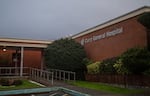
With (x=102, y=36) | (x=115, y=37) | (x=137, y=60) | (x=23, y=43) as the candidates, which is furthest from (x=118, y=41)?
(x=23, y=43)

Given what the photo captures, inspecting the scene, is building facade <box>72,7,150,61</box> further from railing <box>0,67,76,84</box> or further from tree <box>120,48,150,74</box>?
railing <box>0,67,76,84</box>

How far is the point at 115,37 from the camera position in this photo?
2147 cm

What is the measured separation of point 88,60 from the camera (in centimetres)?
2452

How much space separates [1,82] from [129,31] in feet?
33.6

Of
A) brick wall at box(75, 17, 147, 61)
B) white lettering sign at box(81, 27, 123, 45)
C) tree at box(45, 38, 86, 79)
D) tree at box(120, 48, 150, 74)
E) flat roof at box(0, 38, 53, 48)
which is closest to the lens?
tree at box(120, 48, 150, 74)

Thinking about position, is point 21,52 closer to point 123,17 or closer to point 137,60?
point 123,17

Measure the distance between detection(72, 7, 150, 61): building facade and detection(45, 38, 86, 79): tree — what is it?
4.67ft

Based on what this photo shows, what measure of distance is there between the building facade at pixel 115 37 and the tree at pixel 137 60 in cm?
204

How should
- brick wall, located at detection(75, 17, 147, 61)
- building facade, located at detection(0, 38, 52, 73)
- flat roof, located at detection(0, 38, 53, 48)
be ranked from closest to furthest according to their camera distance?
1. brick wall, located at detection(75, 17, 147, 61)
2. flat roof, located at detection(0, 38, 53, 48)
3. building facade, located at detection(0, 38, 52, 73)

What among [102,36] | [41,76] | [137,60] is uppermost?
[102,36]

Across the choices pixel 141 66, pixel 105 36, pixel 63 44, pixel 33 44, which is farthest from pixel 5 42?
pixel 141 66

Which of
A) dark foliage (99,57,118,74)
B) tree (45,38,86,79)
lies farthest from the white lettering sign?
dark foliage (99,57,118,74)

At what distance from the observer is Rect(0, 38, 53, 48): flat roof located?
25.3m

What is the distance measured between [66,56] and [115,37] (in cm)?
520
